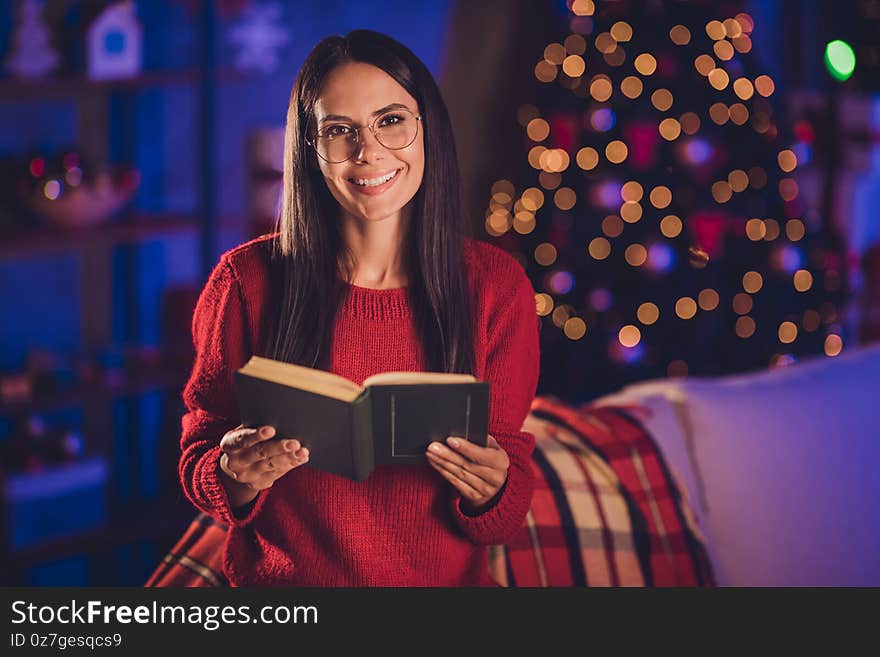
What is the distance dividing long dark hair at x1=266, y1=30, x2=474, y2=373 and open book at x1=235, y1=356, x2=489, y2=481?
3.9 inches

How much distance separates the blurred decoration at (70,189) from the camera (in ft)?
8.99

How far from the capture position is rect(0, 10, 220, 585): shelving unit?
9.10 feet

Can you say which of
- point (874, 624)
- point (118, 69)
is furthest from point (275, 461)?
point (118, 69)

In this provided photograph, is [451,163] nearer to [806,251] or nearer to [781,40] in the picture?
[806,251]

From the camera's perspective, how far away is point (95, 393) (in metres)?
2.90

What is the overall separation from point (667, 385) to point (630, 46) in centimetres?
122

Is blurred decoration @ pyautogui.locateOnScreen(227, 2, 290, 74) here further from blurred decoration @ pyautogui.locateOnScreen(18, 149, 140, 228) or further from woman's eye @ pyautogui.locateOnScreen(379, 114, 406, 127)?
woman's eye @ pyautogui.locateOnScreen(379, 114, 406, 127)

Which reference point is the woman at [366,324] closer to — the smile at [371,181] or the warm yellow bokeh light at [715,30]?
the smile at [371,181]

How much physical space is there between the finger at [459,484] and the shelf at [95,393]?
1.87 meters

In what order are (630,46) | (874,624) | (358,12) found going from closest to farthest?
1. (874,624)
2. (630,46)
3. (358,12)

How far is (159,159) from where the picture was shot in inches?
132

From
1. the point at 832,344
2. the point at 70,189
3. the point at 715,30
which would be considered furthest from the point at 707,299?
the point at 70,189

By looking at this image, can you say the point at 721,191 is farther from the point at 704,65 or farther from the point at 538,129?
the point at 538,129

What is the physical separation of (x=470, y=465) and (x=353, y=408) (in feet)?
0.60
